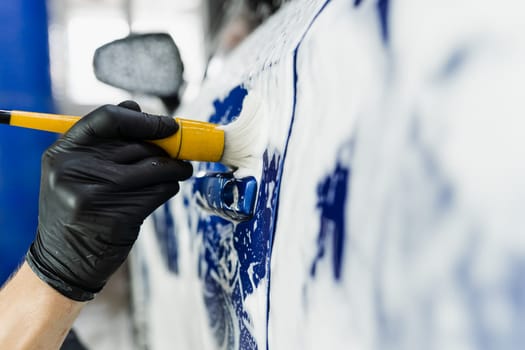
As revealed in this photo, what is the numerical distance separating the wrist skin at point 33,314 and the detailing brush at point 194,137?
24 cm

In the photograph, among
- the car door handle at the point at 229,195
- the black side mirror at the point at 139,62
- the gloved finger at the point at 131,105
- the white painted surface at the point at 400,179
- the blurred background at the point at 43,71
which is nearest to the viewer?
the white painted surface at the point at 400,179

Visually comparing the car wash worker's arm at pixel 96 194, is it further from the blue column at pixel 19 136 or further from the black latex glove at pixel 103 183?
the blue column at pixel 19 136

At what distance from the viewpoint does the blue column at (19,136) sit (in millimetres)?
1757

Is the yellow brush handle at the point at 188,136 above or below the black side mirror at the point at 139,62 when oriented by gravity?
below

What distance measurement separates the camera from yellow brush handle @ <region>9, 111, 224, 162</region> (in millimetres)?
644

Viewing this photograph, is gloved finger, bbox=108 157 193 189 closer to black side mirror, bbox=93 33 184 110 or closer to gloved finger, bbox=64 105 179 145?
gloved finger, bbox=64 105 179 145

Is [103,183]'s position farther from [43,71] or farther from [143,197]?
[43,71]

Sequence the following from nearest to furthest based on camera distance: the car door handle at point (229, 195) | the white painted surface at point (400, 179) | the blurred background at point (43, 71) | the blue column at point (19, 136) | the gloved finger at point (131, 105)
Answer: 1. the white painted surface at point (400, 179)
2. the car door handle at point (229, 195)
3. the gloved finger at point (131, 105)
4. the blurred background at point (43, 71)
5. the blue column at point (19, 136)

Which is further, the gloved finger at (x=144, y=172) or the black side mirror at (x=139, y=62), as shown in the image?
the black side mirror at (x=139, y=62)

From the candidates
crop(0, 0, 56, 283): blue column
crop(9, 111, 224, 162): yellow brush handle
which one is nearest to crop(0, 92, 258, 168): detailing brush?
crop(9, 111, 224, 162): yellow brush handle

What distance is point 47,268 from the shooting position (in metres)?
0.73

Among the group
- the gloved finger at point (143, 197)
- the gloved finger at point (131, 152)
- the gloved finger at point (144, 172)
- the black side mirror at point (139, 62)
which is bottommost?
the gloved finger at point (143, 197)

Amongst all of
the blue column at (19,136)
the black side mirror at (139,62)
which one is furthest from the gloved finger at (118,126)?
the blue column at (19,136)

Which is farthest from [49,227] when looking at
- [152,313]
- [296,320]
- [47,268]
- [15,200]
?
[15,200]
